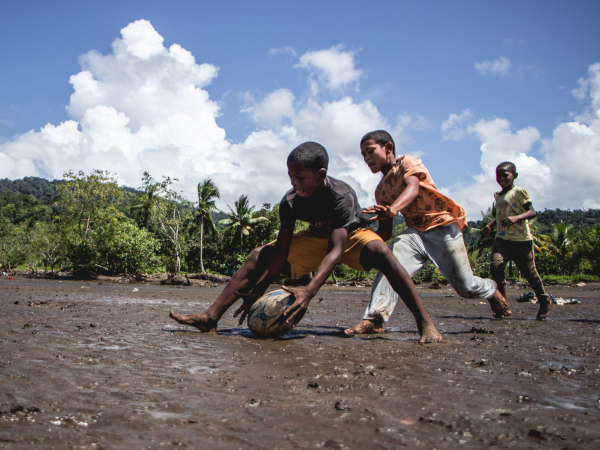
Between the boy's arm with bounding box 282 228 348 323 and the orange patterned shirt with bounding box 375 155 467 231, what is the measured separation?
3.38 ft

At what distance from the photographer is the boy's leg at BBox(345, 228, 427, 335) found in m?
4.29

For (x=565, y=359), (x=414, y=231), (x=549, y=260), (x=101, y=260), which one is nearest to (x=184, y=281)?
(x=101, y=260)

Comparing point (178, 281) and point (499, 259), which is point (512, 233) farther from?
point (178, 281)

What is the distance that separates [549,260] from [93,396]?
45.0m

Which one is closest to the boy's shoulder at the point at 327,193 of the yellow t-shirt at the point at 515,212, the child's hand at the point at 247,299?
the child's hand at the point at 247,299

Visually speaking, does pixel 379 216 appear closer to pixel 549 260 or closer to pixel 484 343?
pixel 484 343

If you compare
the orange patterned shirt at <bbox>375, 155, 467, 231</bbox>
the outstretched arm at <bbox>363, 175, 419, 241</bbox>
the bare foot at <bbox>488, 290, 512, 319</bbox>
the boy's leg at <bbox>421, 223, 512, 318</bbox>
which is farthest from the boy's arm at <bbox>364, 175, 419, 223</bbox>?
the bare foot at <bbox>488, 290, 512, 319</bbox>

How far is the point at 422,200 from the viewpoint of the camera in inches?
176

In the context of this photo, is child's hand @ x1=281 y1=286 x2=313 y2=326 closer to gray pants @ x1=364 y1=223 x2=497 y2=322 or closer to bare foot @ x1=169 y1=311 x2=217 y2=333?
bare foot @ x1=169 y1=311 x2=217 y2=333

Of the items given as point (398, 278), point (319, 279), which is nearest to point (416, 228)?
point (398, 278)

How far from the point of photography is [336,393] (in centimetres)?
202

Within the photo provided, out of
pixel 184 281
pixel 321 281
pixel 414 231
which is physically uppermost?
pixel 414 231

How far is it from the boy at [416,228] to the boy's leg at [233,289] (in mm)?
1103

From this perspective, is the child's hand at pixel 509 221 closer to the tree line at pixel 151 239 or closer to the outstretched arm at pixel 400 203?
the outstretched arm at pixel 400 203
